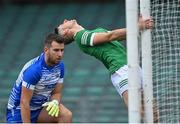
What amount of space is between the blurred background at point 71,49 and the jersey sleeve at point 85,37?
5066 mm

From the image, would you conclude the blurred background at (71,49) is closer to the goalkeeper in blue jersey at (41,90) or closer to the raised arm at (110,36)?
the goalkeeper in blue jersey at (41,90)

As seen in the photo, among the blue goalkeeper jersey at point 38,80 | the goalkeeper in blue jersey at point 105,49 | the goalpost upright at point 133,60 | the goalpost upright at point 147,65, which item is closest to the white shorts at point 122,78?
the goalkeeper in blue jersey at point 105,49

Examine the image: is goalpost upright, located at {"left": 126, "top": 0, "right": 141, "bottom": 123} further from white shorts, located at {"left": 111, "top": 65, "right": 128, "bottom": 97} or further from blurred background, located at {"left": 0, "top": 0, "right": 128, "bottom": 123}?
blurred background, located at {"left": 0, "top": 0, "right": 128, "bottom": 123}

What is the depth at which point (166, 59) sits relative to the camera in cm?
645

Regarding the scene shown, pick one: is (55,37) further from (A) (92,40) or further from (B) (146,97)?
(B) (146,97)

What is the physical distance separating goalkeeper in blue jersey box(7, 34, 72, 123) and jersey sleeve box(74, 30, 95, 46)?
0.83 ft

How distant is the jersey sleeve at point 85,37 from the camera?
6266 mm

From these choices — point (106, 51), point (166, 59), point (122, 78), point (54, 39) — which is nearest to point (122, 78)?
point (122, 78)

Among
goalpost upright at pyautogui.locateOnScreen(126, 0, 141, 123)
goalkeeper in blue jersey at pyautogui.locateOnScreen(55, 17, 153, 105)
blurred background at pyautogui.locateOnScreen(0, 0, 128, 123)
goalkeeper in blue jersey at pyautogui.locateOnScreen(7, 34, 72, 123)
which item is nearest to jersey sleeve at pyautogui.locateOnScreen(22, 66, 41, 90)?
goalkeeper in blue jersey at pyautogui.locateOnScreen(7, 34, 72, 123)

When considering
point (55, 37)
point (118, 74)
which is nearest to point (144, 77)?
point (118, 74)

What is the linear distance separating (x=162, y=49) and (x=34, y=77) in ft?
3.85

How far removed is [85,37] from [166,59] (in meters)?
0.76

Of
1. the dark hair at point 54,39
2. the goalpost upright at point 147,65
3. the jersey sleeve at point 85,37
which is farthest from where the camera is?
the dark hair at point 54,39

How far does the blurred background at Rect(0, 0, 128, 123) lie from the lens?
12.4 metres
